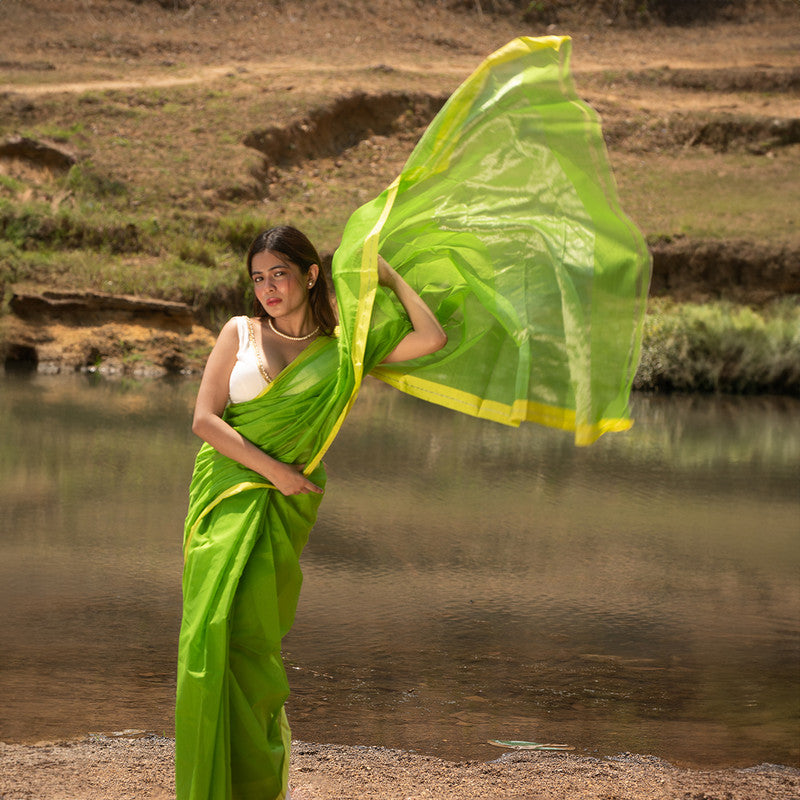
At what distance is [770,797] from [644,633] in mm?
2139

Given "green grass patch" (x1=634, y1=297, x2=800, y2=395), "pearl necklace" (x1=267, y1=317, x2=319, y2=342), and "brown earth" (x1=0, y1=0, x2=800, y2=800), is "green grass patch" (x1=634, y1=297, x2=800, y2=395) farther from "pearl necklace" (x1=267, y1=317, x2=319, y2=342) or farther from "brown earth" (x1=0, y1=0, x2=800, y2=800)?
"pearl necklace" (x1=267, y1=317, x2=319, y2=342)

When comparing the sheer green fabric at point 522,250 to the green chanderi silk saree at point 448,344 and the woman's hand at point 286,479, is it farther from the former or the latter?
the woman's hand at point 286,479

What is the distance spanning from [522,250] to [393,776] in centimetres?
172

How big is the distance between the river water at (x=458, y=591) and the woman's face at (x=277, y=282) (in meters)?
1.73

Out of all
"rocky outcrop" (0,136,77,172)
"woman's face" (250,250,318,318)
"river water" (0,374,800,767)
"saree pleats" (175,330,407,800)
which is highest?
"rocky outcrop" (0,136,77,172)

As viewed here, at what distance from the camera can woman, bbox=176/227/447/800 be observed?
2.68 metres

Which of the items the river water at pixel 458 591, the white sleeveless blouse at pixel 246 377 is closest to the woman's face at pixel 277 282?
the white sleeveless blouse at pixel 246 377

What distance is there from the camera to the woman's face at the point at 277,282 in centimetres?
289

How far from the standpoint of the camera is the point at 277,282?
2.90m

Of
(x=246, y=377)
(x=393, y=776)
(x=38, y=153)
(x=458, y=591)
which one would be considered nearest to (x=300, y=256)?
(x=246, y=377)

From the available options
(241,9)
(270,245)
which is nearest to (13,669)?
(270,245)

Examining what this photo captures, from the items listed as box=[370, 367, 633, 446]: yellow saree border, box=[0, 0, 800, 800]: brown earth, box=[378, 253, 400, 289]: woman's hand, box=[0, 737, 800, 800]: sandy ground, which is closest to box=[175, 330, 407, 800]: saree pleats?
box=[378, 253, 400, 289]: woman's hand

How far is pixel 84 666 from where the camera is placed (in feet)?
14.7

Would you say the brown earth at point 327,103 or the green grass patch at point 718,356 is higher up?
the brown earth at point 327,103
